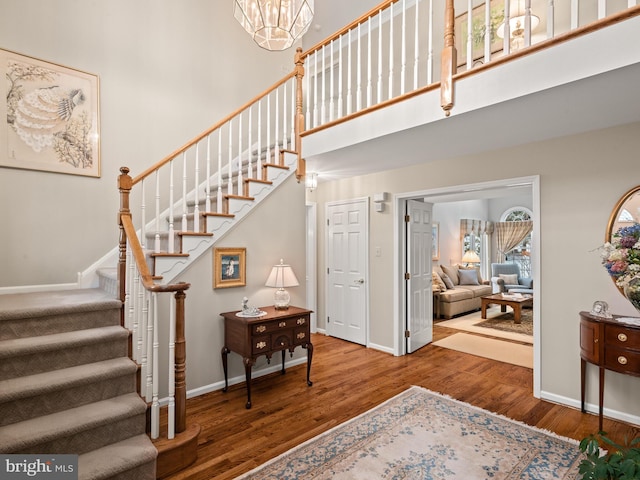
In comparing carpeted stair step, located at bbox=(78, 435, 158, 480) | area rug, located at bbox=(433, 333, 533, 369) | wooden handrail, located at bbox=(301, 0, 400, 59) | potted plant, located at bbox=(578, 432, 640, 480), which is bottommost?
area rug, located at bbox=(433, 333, 533, 369)

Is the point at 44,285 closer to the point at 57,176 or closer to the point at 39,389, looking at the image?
the point at 57,176

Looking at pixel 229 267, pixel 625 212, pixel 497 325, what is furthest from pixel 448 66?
pixel 497 325

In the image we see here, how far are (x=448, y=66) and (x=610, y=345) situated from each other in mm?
2440

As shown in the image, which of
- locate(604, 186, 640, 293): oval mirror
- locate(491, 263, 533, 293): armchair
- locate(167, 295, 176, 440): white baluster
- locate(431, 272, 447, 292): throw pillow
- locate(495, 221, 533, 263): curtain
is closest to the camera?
locate(167, 295, 176, 440): white baluster

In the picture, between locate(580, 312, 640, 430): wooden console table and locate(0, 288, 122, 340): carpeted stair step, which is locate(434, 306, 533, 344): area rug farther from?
locate(0, 288, 122, 340): carpeted stair step

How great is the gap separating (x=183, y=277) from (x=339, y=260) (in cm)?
257

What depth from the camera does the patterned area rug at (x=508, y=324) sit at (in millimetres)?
5900

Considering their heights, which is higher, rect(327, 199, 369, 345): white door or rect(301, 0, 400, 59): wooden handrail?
rect(301, 0, 400, 59): wooden handrail

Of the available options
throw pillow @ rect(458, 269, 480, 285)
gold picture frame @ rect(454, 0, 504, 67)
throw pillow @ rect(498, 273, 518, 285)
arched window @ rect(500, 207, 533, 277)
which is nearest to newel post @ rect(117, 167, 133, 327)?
gold picture frame @ rect(454, 0, 504, 67)

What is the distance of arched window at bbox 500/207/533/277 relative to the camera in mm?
9766

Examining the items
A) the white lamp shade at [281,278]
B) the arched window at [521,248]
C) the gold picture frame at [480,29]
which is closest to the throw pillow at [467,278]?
Answer: the arched window at [521,248]

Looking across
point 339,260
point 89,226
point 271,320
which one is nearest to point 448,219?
point 339,260

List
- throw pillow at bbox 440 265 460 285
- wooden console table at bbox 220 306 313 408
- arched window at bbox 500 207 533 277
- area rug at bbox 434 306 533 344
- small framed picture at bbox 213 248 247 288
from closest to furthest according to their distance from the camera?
wooden console table at bbox 220 306 313 408 → small framed picture at bbox 213 248 247 288 → area rug at bbox 434 306 533 344 → throw pillow at bbox 440 265 460 285 → arched window at bbox 500 207 533 277

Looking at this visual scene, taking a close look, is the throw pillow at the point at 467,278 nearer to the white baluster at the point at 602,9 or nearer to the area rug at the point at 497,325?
the area rug at the point at 497,325
